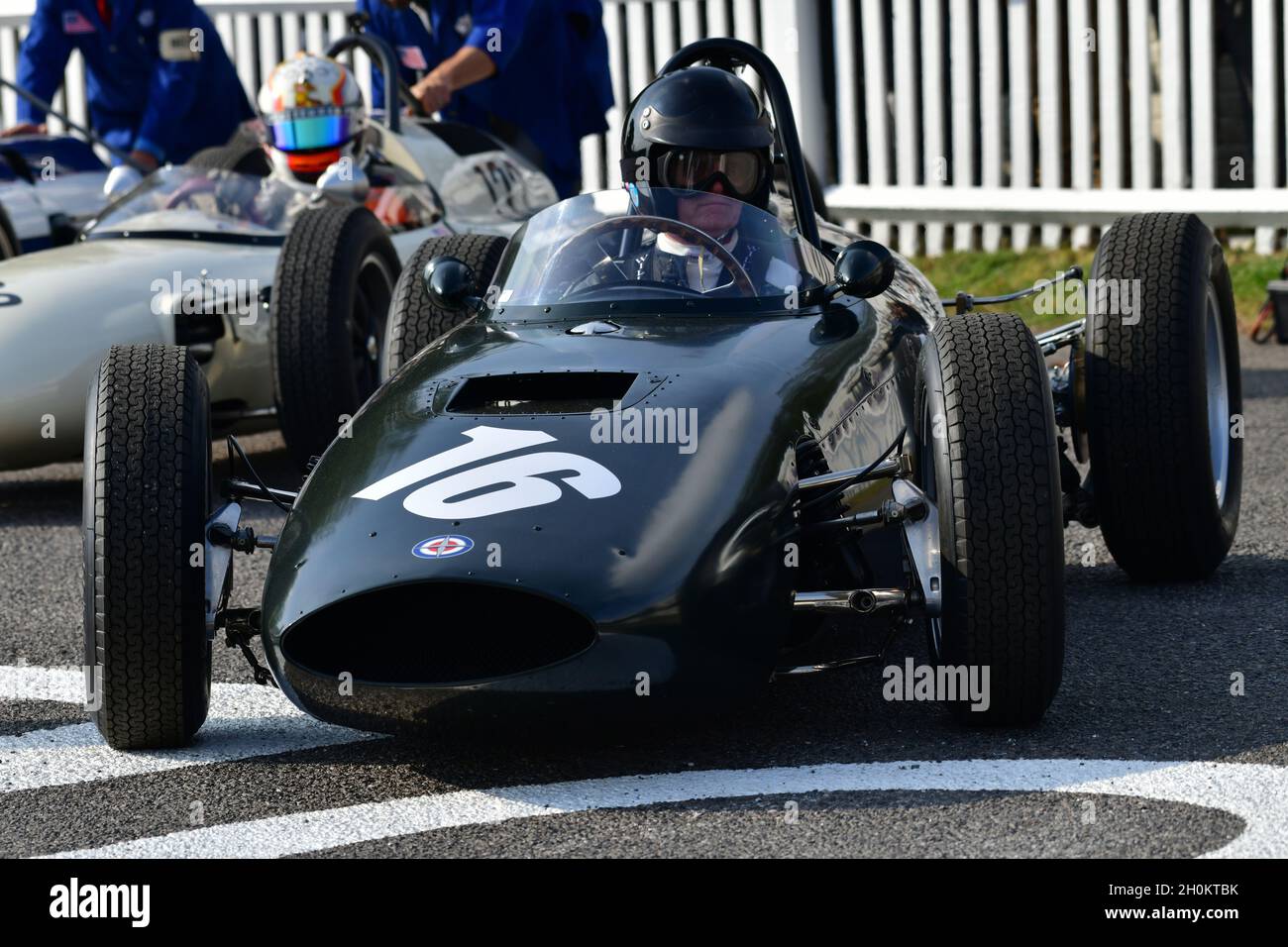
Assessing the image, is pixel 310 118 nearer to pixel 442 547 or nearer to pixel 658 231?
pixel 658 231

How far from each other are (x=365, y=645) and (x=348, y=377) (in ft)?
12.1

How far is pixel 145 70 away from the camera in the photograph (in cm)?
1182

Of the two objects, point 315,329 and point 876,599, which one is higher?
point 315,329

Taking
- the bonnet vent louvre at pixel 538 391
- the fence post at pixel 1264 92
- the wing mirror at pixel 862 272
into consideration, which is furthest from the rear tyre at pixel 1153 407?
the fence post at pixel 1264 92

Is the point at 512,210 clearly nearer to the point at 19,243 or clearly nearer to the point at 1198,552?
the point at 19,243

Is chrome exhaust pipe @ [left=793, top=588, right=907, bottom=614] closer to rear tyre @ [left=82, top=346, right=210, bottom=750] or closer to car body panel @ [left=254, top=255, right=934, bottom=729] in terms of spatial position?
car body panel @ [left=254, top=255, right=934, bottom=729]

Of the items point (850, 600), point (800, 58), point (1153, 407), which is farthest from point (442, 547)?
point (800, 58)

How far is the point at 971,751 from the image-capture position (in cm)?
422

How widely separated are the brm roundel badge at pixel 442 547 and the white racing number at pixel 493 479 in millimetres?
76

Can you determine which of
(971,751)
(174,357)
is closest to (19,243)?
(174,357)

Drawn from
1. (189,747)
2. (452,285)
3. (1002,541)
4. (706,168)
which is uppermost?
(706,168)

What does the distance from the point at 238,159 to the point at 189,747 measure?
4.89 metres

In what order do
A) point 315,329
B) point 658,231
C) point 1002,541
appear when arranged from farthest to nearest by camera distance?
point 315,329
point 658,231
point 1002,541
